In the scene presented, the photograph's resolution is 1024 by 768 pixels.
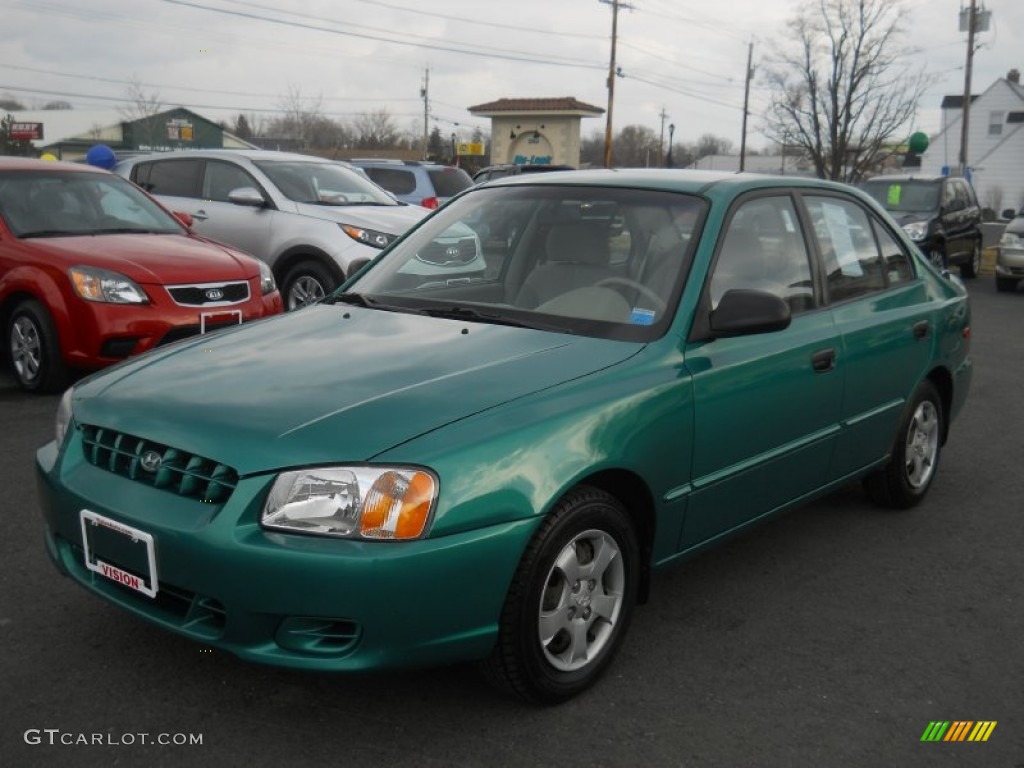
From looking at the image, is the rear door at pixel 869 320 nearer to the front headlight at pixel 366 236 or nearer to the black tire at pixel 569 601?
the black tire at pixel 569 601

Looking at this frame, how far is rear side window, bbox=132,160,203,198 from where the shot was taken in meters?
10.6

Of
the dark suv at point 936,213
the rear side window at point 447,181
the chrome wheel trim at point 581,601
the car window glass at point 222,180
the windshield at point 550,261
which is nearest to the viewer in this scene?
the chrome wheel trim at point 581,601

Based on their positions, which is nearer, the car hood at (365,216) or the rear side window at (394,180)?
the car hood at (365,216)

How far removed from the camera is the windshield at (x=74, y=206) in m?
7.36

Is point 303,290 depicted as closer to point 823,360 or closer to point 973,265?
point 823,360

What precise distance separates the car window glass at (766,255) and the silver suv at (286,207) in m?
5.78

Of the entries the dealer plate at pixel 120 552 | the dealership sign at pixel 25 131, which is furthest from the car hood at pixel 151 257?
the dealership sign at pixel 25 131

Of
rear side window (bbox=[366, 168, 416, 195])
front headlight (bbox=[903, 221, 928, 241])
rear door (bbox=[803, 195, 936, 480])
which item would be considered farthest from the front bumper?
front headlight (bbox=[903, 221, 928, 241])

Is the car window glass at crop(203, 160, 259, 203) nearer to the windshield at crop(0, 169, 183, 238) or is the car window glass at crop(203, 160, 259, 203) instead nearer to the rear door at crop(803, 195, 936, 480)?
the windshield at crop(0, 169, 183, 238)

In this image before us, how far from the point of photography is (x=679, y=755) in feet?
9.21

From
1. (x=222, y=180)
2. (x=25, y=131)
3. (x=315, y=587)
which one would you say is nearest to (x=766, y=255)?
(x=315, y=587)

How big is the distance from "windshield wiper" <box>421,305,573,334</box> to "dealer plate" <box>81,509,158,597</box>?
138 centimetres

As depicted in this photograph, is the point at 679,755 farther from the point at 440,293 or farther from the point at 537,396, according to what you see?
the point at 440,293

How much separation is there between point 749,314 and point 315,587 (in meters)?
1.71
